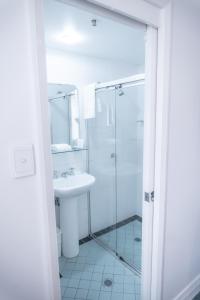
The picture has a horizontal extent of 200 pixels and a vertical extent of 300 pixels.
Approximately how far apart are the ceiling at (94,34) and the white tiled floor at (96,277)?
2.04 meters

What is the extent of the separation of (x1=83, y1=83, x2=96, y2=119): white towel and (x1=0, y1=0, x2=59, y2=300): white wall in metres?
1.53

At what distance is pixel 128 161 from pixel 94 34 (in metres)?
1.50

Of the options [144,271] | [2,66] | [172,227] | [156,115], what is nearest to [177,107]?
[156,115]

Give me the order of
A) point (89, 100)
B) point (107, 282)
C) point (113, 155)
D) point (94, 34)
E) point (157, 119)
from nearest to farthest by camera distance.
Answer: point (157, 119), point (94, 34), point (107, 282), point (89, 100), point (113, 155)

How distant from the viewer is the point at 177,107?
127 centimetres

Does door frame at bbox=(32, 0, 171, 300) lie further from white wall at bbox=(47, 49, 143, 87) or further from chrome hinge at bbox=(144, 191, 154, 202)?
white wall at bbox=(47, 49, 143, 87)

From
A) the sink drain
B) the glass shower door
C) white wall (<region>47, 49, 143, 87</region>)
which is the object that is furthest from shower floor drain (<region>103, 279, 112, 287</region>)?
white wall (<region>47, 49, 143, 87</region>)

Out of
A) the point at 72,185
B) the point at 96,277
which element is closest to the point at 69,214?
the point at 72,185

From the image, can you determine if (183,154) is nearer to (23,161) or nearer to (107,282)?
(23,161)

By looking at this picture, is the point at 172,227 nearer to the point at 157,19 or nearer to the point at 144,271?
the point at 144,271

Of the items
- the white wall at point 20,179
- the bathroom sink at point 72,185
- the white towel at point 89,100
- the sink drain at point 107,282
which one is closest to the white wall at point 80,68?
the white towel at point 89,100

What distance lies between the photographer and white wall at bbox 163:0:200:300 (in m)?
1.23

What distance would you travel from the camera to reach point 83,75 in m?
2.30

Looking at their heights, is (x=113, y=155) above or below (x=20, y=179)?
below
